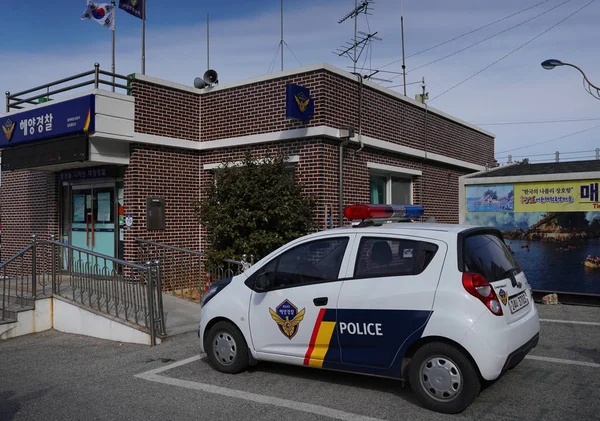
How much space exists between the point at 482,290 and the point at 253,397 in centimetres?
238

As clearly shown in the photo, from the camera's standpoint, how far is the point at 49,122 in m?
11.2

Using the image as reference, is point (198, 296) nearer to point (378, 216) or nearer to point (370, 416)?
point (378, 216)

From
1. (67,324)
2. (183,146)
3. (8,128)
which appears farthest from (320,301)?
(8,128)

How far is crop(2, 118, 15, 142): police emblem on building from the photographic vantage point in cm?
1209

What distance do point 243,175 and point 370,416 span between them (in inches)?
247

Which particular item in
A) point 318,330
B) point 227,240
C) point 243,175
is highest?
point 243,175

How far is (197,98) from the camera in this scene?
498 inches

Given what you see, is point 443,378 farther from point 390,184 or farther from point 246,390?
point 390,184

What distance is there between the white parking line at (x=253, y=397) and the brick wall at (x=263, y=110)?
6.28m

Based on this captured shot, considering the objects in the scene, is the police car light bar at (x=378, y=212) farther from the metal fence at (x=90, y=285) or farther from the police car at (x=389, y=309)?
the metal fence at (x=90, y=285)

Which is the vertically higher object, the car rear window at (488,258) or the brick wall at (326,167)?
the brick wall at (326,167)

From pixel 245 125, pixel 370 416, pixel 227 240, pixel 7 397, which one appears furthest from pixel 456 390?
pixel 245 125

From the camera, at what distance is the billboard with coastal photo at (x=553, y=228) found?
10055 millimetres

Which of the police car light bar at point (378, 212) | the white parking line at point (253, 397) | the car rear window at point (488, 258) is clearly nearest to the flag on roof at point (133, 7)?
the police car light bar at point (378, 212)
